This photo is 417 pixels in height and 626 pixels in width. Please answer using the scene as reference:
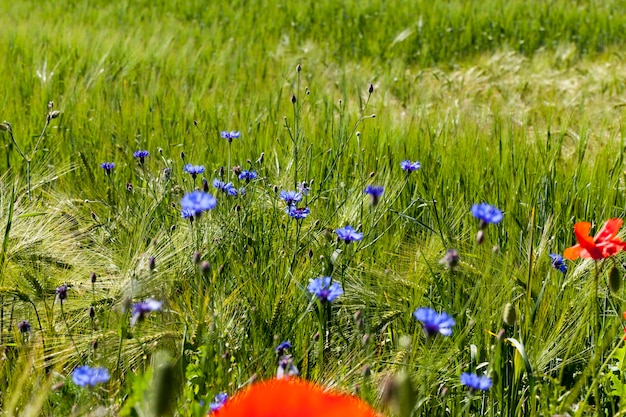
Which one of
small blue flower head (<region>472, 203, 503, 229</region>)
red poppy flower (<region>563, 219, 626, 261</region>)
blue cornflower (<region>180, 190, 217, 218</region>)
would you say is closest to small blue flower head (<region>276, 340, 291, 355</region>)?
blue cornflower (<region>180, 190, 217, 218</region>)

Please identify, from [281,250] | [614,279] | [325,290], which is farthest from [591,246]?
[281,250]

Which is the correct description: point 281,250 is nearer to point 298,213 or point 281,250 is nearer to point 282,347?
point 298,213

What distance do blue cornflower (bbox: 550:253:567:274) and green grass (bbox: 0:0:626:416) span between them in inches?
1.2

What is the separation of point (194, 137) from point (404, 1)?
4.61 m

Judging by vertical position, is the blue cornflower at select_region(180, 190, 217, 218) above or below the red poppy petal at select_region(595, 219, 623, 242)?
above

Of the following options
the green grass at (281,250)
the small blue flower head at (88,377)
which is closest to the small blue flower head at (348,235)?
the green grass at (281,250)

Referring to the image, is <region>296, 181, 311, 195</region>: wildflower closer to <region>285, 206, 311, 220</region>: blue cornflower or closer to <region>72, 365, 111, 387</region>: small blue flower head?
<region>285, 206, 311, 220</region>: blue cornflower

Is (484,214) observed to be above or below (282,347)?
above

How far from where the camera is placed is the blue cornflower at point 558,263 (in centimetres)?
139

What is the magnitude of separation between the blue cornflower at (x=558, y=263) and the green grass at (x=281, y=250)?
30 mm

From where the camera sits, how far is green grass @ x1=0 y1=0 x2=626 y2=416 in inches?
46.4

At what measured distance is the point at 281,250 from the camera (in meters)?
1.45

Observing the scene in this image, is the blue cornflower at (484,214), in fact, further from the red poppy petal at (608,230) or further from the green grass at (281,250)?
the red poppy petal at (608,230)

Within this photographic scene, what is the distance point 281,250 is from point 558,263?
0.49m
